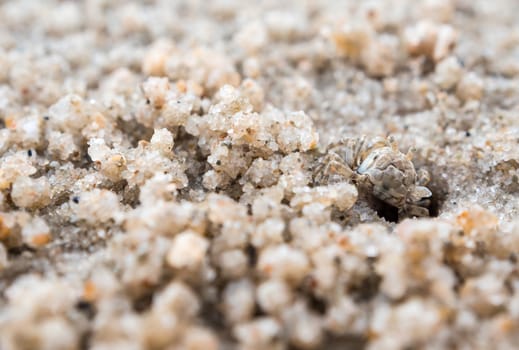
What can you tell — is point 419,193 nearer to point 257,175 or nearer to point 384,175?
point 384,175

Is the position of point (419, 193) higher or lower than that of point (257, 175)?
lower

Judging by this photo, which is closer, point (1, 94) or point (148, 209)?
point (148, 209)

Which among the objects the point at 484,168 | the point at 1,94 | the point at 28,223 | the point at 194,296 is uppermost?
the point at 1,94

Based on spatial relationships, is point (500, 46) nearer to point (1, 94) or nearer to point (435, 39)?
point (435, 39)

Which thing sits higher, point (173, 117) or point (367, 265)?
point (173, 117)

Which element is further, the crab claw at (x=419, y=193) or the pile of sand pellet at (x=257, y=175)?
the crab claw at (x=419, y=193)

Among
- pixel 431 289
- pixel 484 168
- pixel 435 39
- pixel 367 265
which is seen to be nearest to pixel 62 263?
pixel 367 265

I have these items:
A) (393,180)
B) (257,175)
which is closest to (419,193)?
(393,180)
